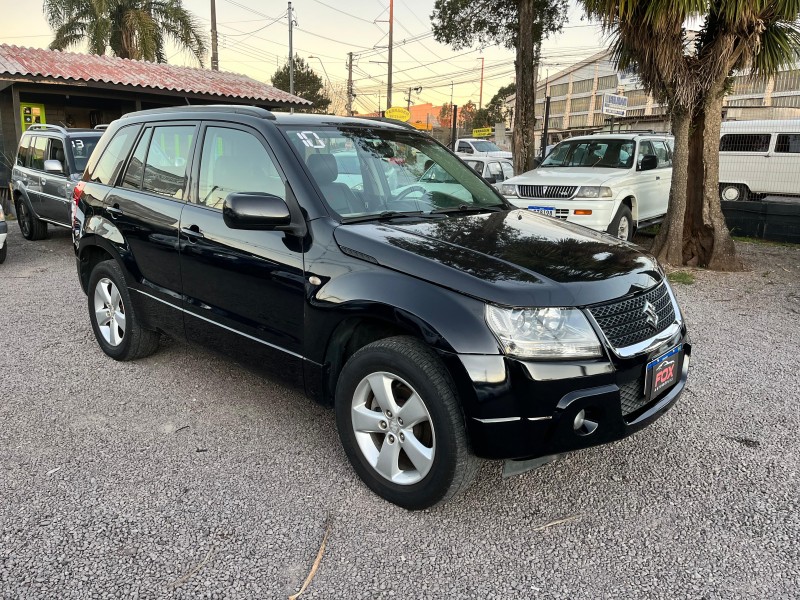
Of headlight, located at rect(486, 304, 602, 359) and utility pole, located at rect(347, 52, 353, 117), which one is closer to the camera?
headlight, located at rect(486, 304, 602, 359)

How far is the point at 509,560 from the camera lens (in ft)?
8.30

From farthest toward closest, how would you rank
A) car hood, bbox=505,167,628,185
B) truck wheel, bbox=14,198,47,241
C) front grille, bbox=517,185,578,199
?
truck wheel, bbox=14,198,47,241 → car hood, bbox=505,167,628,185 → front grille, bbox=517,185,578,199

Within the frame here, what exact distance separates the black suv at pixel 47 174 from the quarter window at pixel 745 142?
46.7 feet

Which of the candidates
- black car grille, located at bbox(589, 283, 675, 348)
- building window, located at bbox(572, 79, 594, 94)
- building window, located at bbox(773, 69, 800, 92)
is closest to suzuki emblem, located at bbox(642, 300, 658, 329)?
black car grille, located at bbox(589, 283, 675, 348)

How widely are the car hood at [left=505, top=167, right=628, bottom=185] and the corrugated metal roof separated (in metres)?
10.7

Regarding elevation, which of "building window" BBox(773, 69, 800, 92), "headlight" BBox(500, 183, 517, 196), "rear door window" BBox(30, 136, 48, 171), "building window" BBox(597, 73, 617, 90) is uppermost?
"building window" BBox(597, 73, 617, 90)

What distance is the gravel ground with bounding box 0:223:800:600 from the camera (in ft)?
7.89

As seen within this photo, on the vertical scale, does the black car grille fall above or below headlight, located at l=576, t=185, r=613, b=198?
below

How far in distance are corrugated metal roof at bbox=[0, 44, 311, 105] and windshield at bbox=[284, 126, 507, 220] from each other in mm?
13520

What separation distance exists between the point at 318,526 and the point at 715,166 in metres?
7.77

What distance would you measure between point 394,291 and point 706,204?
7.10 m

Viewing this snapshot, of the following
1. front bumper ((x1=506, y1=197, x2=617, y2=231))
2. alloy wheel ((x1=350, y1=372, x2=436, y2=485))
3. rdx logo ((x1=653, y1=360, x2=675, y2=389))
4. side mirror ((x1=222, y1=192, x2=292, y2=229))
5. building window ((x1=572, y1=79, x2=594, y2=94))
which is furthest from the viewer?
building window ((x1=572, y1=79, x2=594, y2=94))

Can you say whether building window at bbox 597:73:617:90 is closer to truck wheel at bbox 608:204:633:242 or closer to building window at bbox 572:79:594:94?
building window at bbox 572:79:594:94

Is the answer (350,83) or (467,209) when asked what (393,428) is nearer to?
(467,209)
